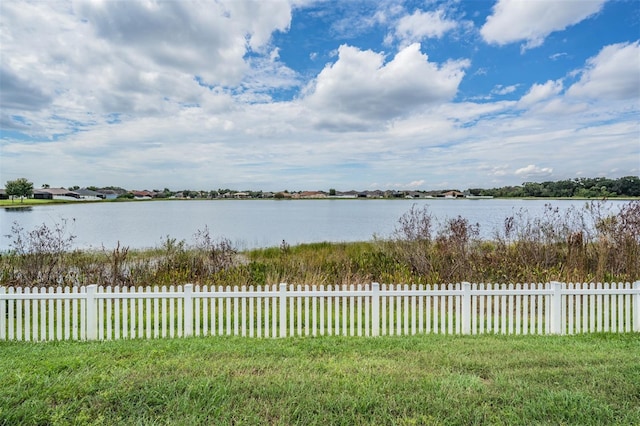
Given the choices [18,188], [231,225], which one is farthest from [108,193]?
[231,225]

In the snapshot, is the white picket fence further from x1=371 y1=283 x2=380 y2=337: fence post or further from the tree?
the tree

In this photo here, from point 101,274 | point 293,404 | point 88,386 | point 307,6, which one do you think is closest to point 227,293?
point 88,386

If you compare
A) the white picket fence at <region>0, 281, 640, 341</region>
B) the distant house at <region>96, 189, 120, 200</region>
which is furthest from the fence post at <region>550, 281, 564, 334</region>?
the distant house at <region>96, 189, 120, 200</region>

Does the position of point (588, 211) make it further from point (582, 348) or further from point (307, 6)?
point (307, 6)

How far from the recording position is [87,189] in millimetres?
85062

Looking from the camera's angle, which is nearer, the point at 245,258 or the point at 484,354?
the point at 484,354

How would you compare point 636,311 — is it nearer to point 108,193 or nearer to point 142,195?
point 108,193

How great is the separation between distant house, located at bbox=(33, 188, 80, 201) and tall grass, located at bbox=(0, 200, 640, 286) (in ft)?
232

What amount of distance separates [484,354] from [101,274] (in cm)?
863

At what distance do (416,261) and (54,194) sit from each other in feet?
271

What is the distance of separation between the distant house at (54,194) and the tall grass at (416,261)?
232 ft

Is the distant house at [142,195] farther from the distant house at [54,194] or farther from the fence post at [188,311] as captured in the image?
the fence post at [188,311]

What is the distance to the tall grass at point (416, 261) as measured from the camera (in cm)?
878

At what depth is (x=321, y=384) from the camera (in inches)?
130
